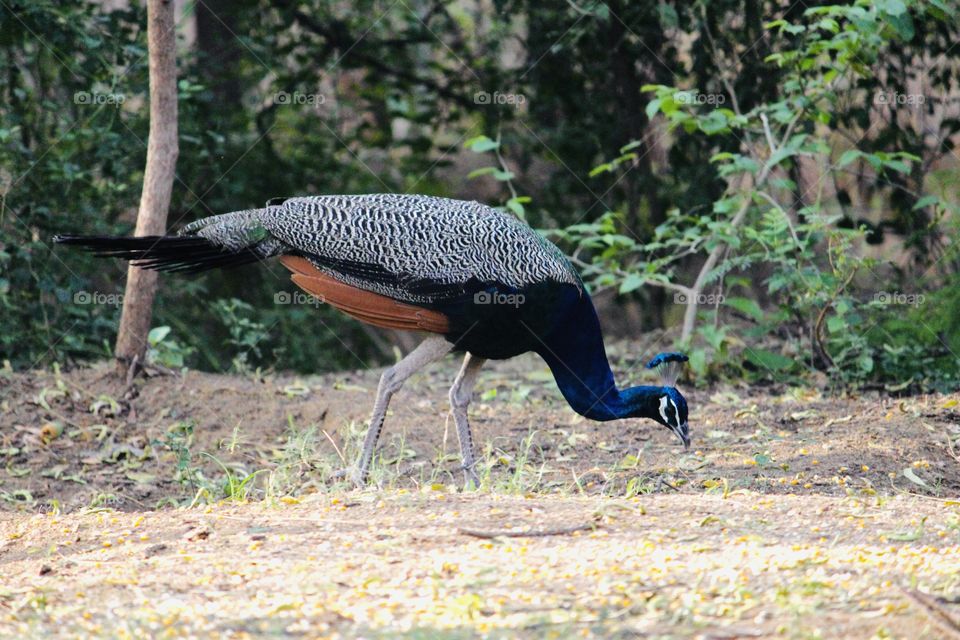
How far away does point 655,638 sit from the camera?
10.0 feet

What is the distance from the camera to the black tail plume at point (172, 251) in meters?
5.75

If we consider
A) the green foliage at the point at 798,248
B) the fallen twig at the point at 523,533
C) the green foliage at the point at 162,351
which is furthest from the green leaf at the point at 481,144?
the fallen twig at the point at 523,533

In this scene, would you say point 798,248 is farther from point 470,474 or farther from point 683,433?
point 470,474

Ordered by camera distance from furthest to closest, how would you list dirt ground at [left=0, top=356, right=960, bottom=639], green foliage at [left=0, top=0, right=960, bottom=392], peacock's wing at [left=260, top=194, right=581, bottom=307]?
green foliage at [left=0, top=0, right=960, bottom=392]
peacock's wing at [left=260, top=194, right=581, bottom=307]
dirt ground at [left=0, top=356, right=960, bottom=639]

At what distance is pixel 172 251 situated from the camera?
19.1 ft

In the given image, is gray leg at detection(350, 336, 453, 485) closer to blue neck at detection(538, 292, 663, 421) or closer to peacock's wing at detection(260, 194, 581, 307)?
peacock's wing at detection(260, 194, 581, 307)

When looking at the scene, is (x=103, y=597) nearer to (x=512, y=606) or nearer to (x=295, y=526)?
(x=295, y=526)

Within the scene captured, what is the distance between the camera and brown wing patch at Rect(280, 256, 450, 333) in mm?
5465

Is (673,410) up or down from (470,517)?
up

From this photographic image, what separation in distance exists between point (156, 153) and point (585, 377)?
2636mm

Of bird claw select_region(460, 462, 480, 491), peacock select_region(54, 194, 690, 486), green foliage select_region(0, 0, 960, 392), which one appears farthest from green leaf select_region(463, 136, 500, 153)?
bird claw select_region(460, 462, 480, 491)

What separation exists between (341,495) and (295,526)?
53 centimetres

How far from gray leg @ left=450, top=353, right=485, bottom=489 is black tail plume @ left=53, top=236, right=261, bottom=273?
1.10 meters

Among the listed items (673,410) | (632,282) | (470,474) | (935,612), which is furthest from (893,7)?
(935,612)
